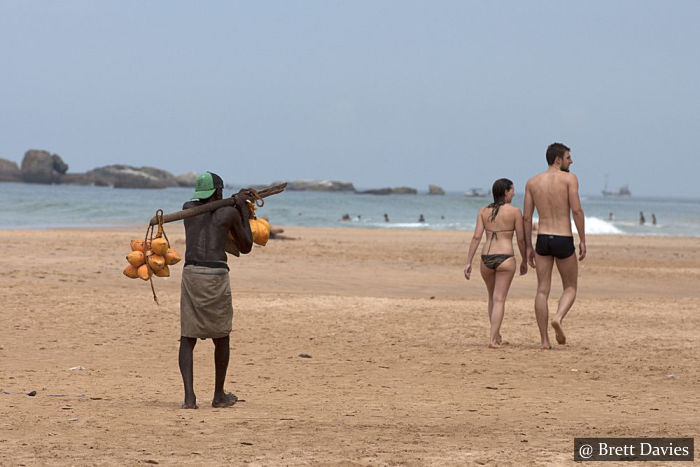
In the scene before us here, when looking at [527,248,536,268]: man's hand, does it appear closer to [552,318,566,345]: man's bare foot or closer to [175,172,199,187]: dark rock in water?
[552,318,566,345]: man's bare foot

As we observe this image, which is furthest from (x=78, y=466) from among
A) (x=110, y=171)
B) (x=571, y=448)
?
(x=110, y=171)

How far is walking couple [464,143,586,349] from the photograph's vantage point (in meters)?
9.48

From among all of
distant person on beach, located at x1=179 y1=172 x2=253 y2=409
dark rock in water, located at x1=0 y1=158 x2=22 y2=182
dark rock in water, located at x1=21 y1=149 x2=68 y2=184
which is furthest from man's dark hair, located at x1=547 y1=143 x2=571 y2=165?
dark rock in water, located at x1=0 y1=158 x2=22 y2=182

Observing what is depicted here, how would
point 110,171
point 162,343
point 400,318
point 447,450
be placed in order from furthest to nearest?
point 110,171, point 400,318, point 162,343, point 447,450

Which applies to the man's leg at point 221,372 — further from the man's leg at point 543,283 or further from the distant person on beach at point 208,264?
the man's leg at point 543,283

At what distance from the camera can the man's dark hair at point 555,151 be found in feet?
31.5

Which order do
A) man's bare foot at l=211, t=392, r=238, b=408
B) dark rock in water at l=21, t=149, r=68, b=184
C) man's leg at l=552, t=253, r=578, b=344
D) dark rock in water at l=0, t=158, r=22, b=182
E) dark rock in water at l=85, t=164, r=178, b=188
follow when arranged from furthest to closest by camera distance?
dark rock in water at l=85, t=164, r=178, b=188
dark rock in water at l=0, t=158, r=22, b=182
dark rock in water at l=21, t=149, r=68, b=184
man's leg at l=552, t=253, r=578, b=344
man's bare foot at l=211, t=392, r=238, b=408

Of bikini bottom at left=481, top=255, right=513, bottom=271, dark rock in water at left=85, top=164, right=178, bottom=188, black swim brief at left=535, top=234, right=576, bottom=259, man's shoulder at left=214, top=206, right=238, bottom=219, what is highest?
dark rock in water at left=85, top=164, right=178, bottom=188

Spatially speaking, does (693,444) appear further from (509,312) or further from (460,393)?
(509,312)

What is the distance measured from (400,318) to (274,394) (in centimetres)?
482

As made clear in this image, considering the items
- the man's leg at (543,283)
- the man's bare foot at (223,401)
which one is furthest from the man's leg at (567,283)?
the man's bare foot at (223,401)

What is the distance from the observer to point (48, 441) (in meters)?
5.52

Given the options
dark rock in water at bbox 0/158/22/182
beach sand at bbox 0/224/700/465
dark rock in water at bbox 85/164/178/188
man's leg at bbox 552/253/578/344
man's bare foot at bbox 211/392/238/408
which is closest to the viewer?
beach sand at bbox 0/224/700/465

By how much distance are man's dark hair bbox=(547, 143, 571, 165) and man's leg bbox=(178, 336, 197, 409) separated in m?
4.45
